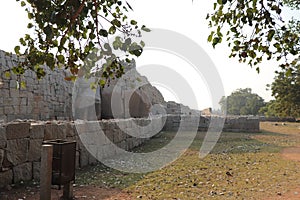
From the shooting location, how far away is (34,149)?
6.20 metres

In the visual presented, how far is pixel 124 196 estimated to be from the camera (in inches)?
223

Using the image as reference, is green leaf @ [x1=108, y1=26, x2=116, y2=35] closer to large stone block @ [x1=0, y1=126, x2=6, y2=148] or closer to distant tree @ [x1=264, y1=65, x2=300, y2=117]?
large stone block @ [x1=0, y1=126, x2=6, y2=148]

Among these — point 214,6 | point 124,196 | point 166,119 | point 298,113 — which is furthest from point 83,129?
point 298,113

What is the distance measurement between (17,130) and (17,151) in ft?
1.34

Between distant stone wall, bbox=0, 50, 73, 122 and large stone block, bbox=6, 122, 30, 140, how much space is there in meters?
5.11

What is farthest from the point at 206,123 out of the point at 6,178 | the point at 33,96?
the point at 6,178

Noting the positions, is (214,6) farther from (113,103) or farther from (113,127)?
Answer: (113,103)

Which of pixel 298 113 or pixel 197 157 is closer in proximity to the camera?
pixel 197 157

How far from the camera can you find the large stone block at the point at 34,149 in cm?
611

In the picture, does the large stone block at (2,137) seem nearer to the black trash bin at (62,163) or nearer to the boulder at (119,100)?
the black trash bin at (62,163)

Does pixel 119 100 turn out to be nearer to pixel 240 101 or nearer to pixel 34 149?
pixel 34 149

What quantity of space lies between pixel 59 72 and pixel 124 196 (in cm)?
1365

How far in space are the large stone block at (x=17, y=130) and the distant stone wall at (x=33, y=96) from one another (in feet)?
16.8

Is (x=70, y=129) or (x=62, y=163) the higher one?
(x=70, y=129)
